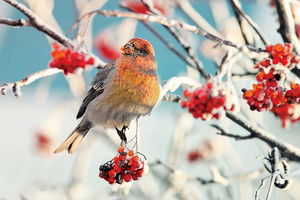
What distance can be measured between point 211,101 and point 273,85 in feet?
1.72

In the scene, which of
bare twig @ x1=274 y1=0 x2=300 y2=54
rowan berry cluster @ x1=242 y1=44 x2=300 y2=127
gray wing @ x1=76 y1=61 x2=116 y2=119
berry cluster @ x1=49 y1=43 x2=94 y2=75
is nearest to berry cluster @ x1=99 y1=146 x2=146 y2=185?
berry cluster @ x1=49 y1=43 x2=94 y2=75

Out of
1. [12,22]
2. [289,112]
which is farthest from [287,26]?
[12,22]

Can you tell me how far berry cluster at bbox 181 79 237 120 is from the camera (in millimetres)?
1385

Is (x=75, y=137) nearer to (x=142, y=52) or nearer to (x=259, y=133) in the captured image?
(x=142, y=52)

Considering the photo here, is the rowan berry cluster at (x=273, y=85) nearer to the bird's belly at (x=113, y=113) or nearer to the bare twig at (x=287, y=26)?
the bare twig at (x=287, y=26)

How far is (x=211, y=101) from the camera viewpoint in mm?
1397

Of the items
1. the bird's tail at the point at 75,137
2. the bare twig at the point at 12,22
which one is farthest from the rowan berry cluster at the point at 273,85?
the bird's tail at the point at 75,137

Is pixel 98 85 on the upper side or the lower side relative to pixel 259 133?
upper

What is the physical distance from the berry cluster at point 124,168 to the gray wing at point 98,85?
936mm

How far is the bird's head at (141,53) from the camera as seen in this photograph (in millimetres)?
2260

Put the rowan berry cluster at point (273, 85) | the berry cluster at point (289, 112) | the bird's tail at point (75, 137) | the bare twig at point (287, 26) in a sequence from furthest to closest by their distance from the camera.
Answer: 1. the bird's tail at point (75, 137)
2. the bare twig at point (287, 26)
3. the berry cluster at point (289, 112)
4. the rowan berry cluster at point (273, 85)

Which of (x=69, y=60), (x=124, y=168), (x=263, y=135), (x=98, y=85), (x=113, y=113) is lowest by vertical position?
(x=124, y=168)

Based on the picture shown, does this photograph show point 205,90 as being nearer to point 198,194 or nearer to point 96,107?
point 96,107

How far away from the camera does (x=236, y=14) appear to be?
2787 mm
